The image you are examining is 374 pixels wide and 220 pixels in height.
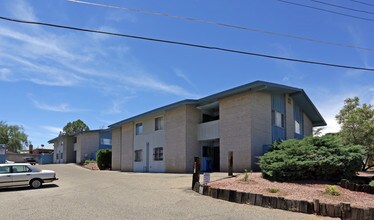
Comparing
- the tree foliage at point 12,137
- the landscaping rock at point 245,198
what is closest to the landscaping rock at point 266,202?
the landscaping rock at point 245,198

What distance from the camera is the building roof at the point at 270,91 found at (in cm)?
2293

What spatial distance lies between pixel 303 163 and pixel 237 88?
822 cm

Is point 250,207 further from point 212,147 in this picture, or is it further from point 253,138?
point 212,147

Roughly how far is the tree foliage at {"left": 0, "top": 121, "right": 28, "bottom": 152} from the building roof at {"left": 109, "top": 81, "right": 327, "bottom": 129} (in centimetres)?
6922

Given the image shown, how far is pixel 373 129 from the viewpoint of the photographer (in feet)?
77.3

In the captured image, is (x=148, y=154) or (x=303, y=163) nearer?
(x=303, y=163)

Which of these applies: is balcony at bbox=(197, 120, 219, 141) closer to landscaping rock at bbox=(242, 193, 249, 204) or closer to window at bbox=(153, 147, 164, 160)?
window at bbox=(153, 147, 164, 160)

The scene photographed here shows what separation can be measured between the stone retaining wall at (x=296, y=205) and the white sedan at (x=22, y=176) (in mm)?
9833

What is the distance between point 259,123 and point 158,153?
11.3 metres

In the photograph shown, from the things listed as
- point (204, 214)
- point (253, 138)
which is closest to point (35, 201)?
point (204, 214)

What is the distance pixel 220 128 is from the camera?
25453 millimetres

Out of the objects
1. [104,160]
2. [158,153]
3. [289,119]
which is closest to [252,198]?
[289,119]

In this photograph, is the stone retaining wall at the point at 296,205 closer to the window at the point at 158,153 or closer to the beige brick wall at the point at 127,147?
the window at the point at 158,153

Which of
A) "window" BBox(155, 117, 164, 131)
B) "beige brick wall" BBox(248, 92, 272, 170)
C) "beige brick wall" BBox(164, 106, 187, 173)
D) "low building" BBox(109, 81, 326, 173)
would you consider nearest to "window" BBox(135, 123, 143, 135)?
"low building" BBox(109, 81, 326, 173)
